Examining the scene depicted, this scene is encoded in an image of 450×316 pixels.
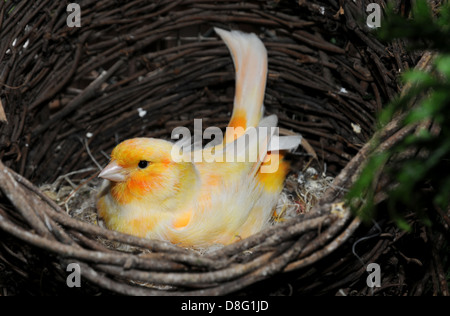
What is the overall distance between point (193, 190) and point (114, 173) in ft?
1.10

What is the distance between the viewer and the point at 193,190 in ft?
6.42

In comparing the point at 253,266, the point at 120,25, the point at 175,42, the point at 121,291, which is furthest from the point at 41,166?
the point at 253,266

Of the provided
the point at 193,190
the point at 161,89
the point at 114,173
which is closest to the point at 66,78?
the point at 161,89

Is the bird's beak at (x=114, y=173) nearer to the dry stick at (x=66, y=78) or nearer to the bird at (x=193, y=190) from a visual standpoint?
the bird at (x=193, y=190)

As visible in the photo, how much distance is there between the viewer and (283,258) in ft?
3.67

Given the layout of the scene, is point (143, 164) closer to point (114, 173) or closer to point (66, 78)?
point (114, 173)

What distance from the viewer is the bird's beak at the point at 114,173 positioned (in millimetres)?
1836

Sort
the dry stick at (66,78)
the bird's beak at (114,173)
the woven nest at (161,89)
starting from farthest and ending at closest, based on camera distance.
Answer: the dry stick at (66,78), the bird's beak at (114,173), the woven nest at (161,89)

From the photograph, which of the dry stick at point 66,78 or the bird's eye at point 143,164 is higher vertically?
the dry stick at point 66,78

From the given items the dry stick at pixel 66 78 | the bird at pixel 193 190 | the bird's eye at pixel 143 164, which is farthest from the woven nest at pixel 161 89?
the bird's eye at pixel 143 164

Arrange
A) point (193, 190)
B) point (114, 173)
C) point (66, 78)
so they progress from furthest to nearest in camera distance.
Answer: point (66, 78), point (193, 190), point (114, 173)

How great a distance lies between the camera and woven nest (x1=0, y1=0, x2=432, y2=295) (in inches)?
57.1

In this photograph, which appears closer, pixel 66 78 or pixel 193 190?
pixel 193 190
